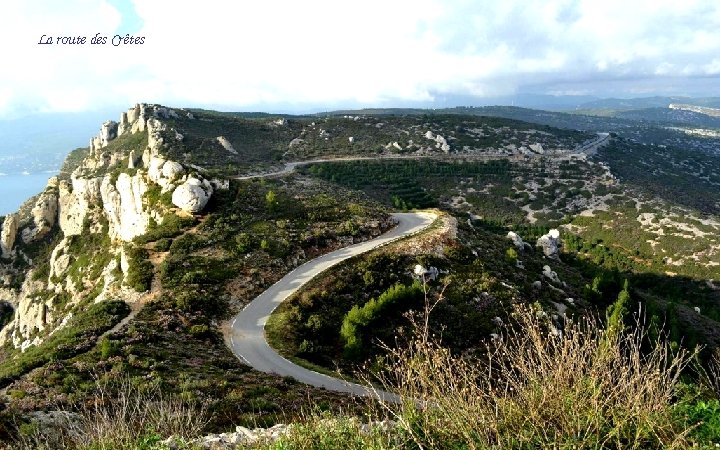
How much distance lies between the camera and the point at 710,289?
62.2m

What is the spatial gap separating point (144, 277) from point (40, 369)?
14.3m

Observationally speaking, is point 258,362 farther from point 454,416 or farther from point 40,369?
point 454,416

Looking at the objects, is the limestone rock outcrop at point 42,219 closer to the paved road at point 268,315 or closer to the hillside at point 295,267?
the hillside at point 295,267

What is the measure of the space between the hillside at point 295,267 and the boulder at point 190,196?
0.21 m

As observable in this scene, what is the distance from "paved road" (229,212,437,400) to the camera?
922 inches

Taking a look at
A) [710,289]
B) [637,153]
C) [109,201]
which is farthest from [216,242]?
[637,153]

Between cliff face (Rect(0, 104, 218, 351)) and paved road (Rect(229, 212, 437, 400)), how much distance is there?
29.0 ft

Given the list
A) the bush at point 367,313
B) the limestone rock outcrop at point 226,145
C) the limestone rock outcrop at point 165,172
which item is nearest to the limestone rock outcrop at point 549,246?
the bush at point 367,313

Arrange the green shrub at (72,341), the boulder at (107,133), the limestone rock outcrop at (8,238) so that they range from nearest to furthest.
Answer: the green shrub at (72,341), the limestone rock outcrop at (8,238), the boulder at (107,133)

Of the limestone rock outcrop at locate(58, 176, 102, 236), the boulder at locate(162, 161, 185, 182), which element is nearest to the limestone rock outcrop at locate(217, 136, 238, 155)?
the limestone rock outcrop at locate(58, 176, 102, 236)

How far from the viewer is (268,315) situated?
3098cm

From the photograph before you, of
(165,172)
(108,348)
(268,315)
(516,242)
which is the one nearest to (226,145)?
(165,172)

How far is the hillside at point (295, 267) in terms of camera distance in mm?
19641

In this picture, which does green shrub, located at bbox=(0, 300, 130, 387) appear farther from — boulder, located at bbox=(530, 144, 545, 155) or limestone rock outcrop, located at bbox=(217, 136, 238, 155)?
boulder, located at bbox=(530, 144, 545, 155)
